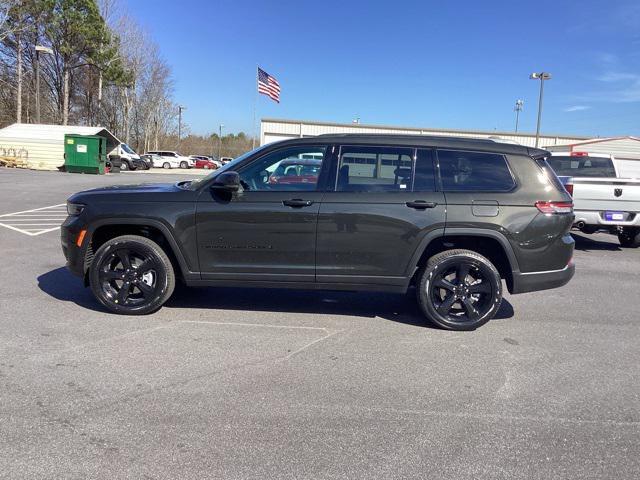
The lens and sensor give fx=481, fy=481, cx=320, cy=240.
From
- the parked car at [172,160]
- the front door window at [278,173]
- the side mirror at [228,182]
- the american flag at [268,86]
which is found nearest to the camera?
the side mirror at [228,182]

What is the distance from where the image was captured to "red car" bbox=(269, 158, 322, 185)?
4742mm

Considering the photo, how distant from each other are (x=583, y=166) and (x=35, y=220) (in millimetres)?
12749

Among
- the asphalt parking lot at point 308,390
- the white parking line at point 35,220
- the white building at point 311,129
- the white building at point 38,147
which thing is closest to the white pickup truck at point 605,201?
the asphalt parking lot at point 308,390

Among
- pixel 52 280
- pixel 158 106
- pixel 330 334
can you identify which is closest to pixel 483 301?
pixel 330 334

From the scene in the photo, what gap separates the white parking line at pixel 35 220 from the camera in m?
9.73

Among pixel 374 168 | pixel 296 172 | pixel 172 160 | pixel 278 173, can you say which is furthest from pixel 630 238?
pixel 172 160

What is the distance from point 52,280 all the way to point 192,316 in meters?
2.39

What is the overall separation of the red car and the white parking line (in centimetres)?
659

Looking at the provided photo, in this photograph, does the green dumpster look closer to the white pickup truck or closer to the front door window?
the white pickup truck

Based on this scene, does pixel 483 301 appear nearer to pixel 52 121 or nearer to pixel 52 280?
pixel 52 280

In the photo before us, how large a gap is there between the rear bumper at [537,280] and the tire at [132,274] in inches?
134

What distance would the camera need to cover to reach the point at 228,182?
4.46 m

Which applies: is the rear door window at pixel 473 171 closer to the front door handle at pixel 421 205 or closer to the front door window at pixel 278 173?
the front door handle at pixel 421 205

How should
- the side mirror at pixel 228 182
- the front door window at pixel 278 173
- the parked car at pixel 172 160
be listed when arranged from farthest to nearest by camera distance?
the parked car at pixel 172 160 → the front door window at pixel 278 173 → the side mirror at pixel 228 182
